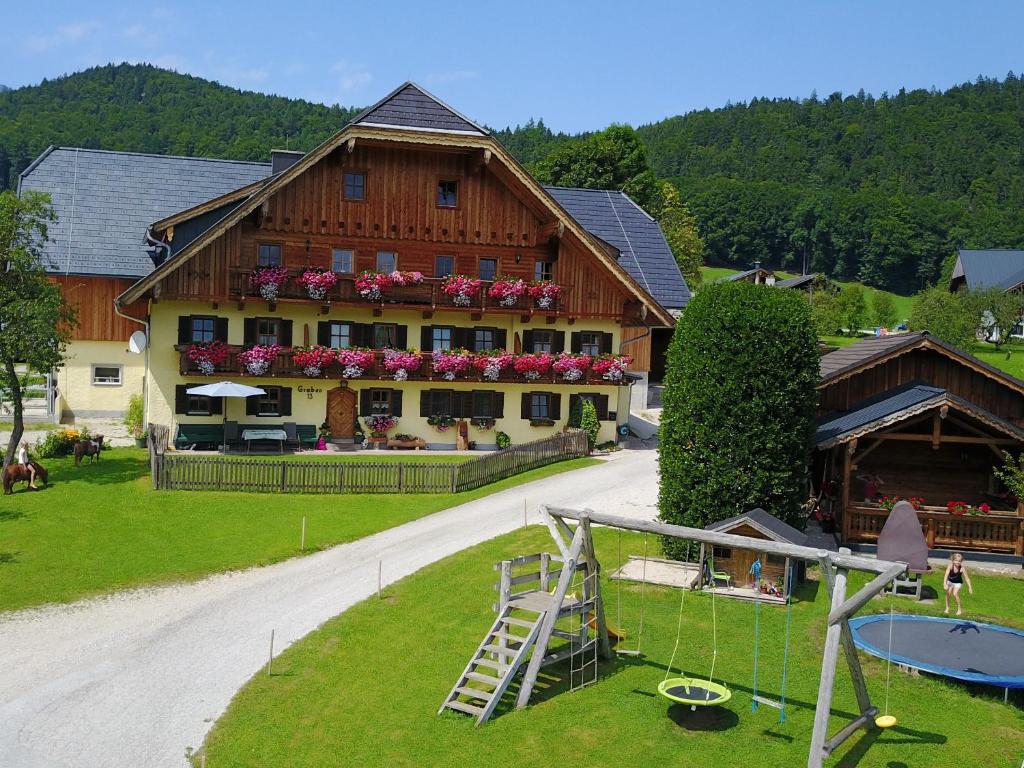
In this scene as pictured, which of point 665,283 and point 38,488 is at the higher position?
point 665,283

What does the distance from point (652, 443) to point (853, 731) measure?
25834 mm

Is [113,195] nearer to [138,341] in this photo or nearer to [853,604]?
[138,341]

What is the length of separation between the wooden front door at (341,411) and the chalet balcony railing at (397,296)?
3517mm

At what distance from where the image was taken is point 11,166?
10112 cm

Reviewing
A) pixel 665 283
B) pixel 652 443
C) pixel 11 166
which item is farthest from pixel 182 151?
pixel 652 443

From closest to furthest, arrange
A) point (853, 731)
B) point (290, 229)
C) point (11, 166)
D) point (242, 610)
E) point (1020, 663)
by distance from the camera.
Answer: point (853, 731) → point (1020, 663) → point (242, 610) → point (290, 229) → point (11, 166)

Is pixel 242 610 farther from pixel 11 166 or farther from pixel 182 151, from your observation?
pixel 11 166

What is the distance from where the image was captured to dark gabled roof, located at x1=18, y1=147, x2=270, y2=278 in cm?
4334

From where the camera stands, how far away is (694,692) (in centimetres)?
1703

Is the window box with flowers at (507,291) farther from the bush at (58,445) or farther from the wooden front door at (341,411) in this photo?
the bush at (58,445)

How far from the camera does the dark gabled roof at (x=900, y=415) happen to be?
2633 cm

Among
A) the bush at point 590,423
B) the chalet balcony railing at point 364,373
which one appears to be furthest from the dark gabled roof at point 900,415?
the chalet balcony railing at point 364,373

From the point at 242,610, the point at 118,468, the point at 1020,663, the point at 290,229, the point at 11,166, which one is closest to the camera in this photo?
the point at 1020,663

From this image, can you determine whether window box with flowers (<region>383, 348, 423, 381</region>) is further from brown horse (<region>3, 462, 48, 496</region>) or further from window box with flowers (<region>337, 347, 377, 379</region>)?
brown horse (<region>3, 462, 48, 496</region>)
